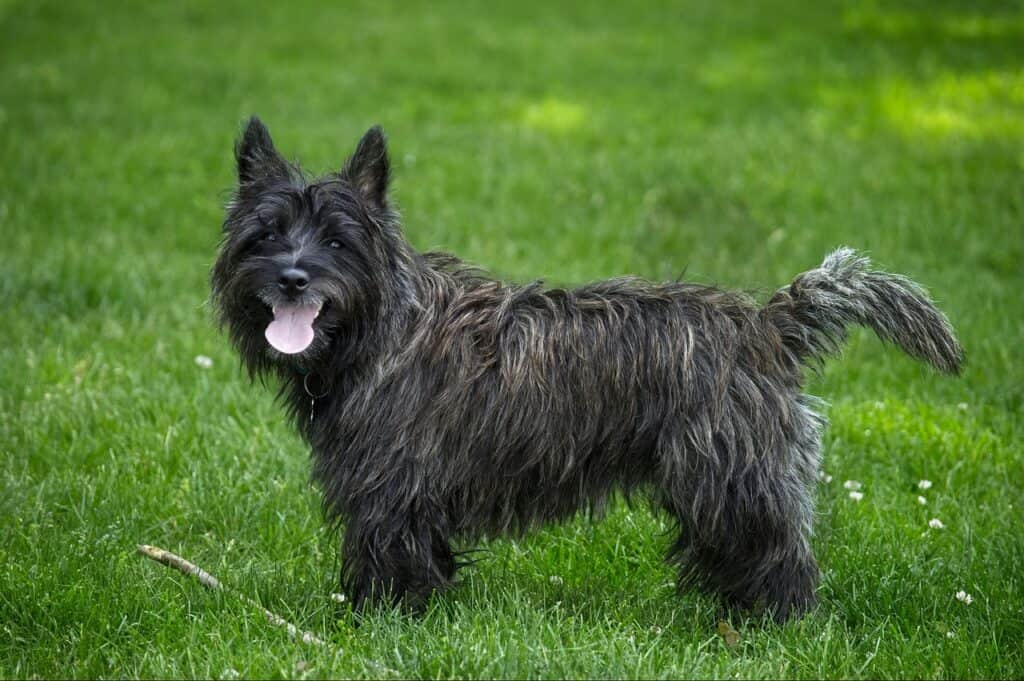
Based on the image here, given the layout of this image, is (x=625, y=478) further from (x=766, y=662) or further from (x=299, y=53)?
(x=299, y=53)

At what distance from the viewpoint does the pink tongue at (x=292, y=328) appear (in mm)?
4344

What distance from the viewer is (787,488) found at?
14.6ft

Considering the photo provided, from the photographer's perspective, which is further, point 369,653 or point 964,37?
point 964,37

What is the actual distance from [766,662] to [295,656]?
1667 millimetres

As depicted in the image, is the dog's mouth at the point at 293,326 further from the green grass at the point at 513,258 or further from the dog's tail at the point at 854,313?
the dog's tail at the point at 854,313

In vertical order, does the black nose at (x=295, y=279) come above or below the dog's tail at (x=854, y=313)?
above

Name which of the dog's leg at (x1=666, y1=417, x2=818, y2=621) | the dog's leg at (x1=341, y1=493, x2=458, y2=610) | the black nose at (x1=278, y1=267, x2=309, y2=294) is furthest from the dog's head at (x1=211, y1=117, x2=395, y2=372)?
the dog's leg at (x1=666, y1=417, x2=818, y2=621)

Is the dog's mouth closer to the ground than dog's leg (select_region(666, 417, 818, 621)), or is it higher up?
higher up

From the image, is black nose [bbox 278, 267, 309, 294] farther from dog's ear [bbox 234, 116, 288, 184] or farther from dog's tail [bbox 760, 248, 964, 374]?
dog's tail [bbox 760, 248, 964, 374]

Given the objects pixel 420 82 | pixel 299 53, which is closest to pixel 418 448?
pixel 420 82

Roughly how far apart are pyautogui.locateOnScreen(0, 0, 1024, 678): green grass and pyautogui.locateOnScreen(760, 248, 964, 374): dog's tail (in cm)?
108

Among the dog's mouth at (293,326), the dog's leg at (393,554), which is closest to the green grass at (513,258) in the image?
the dog's leg at (393,554)

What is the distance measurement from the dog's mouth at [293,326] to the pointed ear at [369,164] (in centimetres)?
52

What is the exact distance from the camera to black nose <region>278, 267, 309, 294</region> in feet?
14.1
